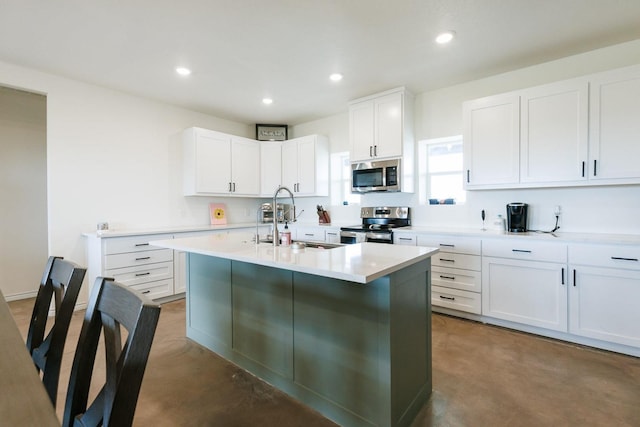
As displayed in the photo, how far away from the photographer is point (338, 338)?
1705 millimetres

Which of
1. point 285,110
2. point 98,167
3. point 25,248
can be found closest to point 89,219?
point 98,167

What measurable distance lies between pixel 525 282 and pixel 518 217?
0.70 meters

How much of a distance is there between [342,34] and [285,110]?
2.16 meters

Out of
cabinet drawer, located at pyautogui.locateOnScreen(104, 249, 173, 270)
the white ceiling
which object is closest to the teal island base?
cabinet drawer, located at pyautogui.locateOnScreen(104, 249, 173, 270)

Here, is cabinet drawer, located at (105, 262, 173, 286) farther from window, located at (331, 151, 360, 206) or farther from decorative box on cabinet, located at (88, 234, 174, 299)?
window, located at (331, 151, 360, 206)

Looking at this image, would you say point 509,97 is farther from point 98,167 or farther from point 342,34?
point 98,167

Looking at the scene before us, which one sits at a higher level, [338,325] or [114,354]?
[114,354]

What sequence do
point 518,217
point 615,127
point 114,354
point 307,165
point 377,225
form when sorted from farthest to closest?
point 307,165
point 377,225
point 518,217
point 615,127
point 114,354

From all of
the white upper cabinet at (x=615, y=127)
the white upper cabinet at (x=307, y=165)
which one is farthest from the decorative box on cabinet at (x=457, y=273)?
the white upper cabinet at (x=307, y=165)

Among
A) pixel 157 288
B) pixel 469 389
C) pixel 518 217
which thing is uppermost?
pixel 518 217

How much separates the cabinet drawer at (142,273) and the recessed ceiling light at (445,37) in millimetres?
3876

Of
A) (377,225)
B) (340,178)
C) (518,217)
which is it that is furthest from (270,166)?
(518,217)

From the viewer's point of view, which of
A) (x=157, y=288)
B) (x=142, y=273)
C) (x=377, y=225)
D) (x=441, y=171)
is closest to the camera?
(x=142, y=273)

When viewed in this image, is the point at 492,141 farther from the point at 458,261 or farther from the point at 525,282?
the point at 525,282
